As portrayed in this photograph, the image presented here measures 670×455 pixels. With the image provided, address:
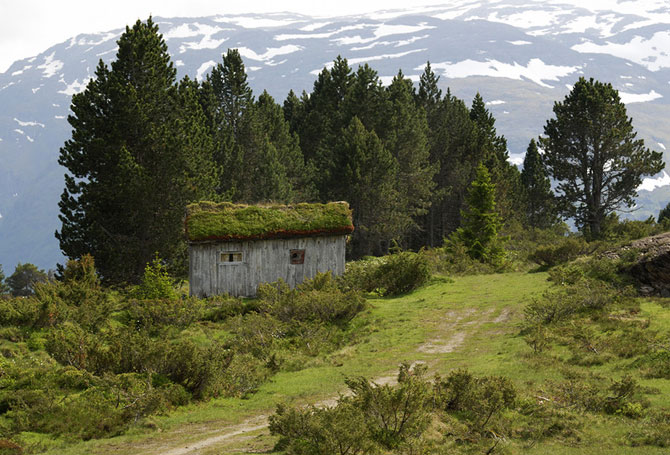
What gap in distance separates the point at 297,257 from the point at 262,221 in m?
2.29

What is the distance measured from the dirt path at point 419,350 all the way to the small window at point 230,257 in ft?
31.2

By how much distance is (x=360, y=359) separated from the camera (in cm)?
1562

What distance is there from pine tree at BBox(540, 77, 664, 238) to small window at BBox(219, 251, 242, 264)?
27.7 metres

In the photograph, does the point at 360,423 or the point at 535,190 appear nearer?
the point at 360,423

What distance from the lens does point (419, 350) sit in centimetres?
1612

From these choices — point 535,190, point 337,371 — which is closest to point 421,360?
point 337,371

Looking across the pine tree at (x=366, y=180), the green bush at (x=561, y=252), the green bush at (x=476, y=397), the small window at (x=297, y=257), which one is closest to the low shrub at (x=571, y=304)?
the green bush at (x=476, y=397)

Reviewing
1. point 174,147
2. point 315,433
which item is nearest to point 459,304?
point 315,433

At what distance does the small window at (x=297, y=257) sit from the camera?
85.2ft

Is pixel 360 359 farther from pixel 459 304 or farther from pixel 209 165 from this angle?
pixel 209 165

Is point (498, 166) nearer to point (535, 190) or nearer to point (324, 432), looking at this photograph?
point (535, 190)

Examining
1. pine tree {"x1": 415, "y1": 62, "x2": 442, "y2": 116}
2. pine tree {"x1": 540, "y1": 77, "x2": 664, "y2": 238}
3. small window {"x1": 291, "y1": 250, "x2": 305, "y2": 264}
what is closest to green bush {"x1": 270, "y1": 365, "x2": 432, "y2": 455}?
small window {"x1": 291, "y1": 250, "x2": 305, "y2": 264}

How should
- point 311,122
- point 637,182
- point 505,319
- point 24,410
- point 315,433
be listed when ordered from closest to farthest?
point 315,433
point 24,410
point 505,319
point 637,182
point 311,122

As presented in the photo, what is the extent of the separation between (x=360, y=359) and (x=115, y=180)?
1838 cm
